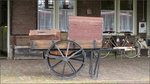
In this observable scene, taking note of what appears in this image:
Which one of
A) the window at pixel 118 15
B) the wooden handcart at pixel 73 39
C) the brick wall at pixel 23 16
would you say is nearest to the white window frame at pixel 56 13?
the brick wall at pixel 23 16

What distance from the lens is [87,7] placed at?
41.3 feet

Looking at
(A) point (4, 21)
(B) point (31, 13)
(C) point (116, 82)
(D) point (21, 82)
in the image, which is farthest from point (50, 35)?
(A) point (4, 21)

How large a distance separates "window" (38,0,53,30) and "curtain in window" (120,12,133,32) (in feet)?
12.5

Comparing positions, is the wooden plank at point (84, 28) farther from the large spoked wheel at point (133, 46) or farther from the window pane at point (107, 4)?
the window pane at point (107, 4)

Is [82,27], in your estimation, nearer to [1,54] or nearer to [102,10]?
[102,10]

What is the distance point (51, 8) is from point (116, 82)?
22.4 ft

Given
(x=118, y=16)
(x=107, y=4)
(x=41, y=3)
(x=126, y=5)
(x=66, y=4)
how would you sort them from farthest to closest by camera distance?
1. (x=126, y=5)
2. (x=118, y=16)
3. (x=107, y=4)
4. (x=66, y=4)
5. (x=41, y=3)

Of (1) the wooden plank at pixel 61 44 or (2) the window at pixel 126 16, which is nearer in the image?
(1) the wooden plank at pixel 61 44

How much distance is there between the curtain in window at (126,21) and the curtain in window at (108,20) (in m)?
0.54

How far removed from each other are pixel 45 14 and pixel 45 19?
0.25m

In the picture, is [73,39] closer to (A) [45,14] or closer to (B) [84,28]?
(B) [84,28]

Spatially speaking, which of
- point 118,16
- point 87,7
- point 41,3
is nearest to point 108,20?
point 118,16

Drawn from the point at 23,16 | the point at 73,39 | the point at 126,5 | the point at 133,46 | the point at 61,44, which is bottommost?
the point at 133,46

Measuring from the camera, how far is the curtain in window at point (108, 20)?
1314cm
